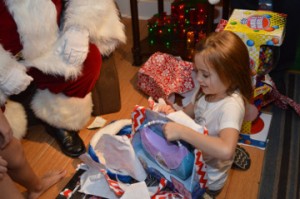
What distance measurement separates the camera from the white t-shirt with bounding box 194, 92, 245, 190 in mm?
1152

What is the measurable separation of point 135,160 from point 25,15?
70 centimetres

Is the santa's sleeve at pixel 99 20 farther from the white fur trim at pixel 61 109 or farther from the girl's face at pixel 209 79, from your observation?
the girl's face at pixel 209 79

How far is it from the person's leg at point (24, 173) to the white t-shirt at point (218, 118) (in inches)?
25.0

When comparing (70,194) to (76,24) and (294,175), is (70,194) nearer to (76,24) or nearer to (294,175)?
(76,24)

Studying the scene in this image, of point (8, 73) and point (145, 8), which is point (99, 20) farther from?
point (145, 8)

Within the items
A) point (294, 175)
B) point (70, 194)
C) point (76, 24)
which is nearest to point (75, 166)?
point (70, 194)

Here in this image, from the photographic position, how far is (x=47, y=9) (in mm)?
1369

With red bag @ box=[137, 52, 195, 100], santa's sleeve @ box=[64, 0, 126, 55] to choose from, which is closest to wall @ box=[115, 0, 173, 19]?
red bag @ box=[137, 52, 195, 100]

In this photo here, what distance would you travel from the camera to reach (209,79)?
3.81 feet

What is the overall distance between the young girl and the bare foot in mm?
551

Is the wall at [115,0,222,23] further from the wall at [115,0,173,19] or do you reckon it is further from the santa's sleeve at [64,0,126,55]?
the santa's sleeve at [64,0,126,55]

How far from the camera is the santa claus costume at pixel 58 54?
134cm

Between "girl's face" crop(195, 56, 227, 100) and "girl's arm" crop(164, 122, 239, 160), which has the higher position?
"girl's face" crop(195, 56, 227, 100)

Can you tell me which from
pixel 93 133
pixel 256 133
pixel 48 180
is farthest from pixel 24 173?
pixel 256 133
